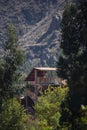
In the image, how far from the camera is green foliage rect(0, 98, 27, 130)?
4206 cm

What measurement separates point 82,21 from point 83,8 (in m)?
1.00

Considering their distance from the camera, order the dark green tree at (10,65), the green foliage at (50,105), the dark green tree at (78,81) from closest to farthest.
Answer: the dark green tree at (78,81) → the dark green tree at (10,65) → the green foliage at (50,105)

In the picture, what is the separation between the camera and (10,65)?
4481 cm

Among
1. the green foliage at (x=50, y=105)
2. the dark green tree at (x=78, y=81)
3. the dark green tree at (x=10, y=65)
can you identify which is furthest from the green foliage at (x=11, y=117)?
the dark green tree at (x=78, y=81)

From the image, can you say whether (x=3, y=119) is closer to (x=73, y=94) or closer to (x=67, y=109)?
(x=67, y=109)

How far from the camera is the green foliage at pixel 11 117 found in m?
42.1

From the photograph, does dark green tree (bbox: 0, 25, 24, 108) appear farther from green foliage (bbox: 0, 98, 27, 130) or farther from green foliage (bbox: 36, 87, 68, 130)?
green foliage (bbox: 36, 87, 68, 130)

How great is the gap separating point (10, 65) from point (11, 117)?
17.9 ft

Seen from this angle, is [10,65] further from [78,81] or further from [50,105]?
[78,81]

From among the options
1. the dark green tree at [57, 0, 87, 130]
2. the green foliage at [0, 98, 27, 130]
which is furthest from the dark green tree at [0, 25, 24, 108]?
the dark green tree at [57, 0, 87, 130]

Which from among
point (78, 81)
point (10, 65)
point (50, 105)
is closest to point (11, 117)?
point (10, 65)

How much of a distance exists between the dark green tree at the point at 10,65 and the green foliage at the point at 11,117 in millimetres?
1316

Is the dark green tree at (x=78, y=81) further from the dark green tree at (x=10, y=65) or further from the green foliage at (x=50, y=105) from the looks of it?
the green foliage at (x=50, y=105)

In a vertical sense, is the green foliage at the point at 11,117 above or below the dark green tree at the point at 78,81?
below
